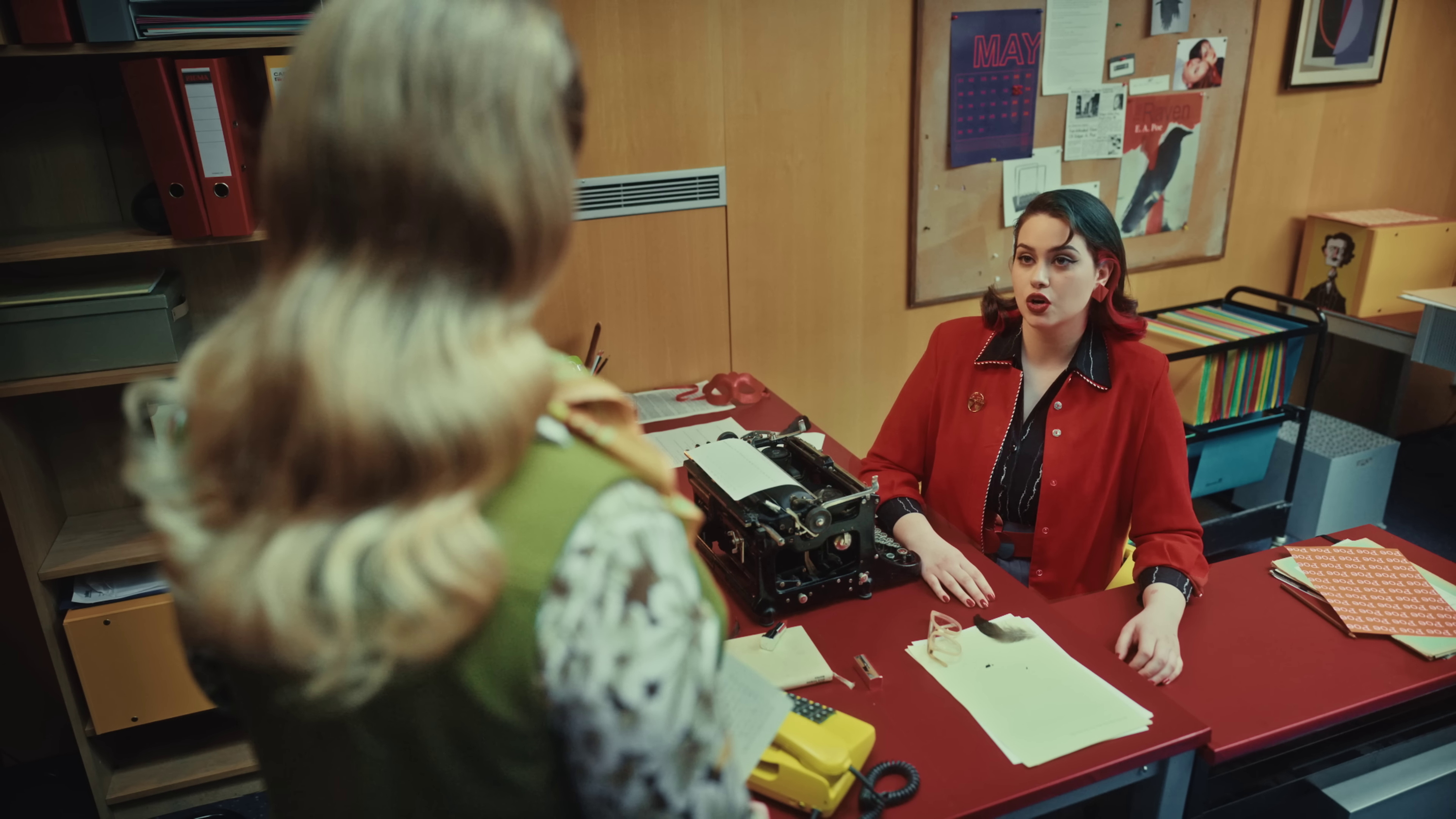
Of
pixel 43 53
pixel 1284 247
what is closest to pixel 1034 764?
pixel 43 53

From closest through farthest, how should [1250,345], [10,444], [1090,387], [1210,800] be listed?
[1210,800] < [1090,387] < [10,444] < [1250,345]

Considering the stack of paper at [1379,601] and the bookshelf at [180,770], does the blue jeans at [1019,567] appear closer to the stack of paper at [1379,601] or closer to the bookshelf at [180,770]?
the stack of paper at [1379,601]

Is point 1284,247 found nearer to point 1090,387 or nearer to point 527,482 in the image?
point 1090,387

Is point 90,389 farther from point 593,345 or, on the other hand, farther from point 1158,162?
point 1158,162

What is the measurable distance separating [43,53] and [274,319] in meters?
1.62

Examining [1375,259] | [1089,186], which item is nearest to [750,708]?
[1089,186]

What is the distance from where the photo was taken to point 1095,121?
2.96m

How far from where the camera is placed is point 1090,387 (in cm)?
181

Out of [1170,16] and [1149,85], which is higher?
[1170,16]

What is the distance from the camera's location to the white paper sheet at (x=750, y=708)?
93 cm

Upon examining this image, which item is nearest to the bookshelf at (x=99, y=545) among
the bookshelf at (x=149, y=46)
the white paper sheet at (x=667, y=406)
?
the bookshelf at (x=149, y=46)

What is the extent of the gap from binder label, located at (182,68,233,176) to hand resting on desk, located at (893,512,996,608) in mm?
1572

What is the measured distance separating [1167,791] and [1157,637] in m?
0.24

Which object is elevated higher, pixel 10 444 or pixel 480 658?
pixel 480 658
